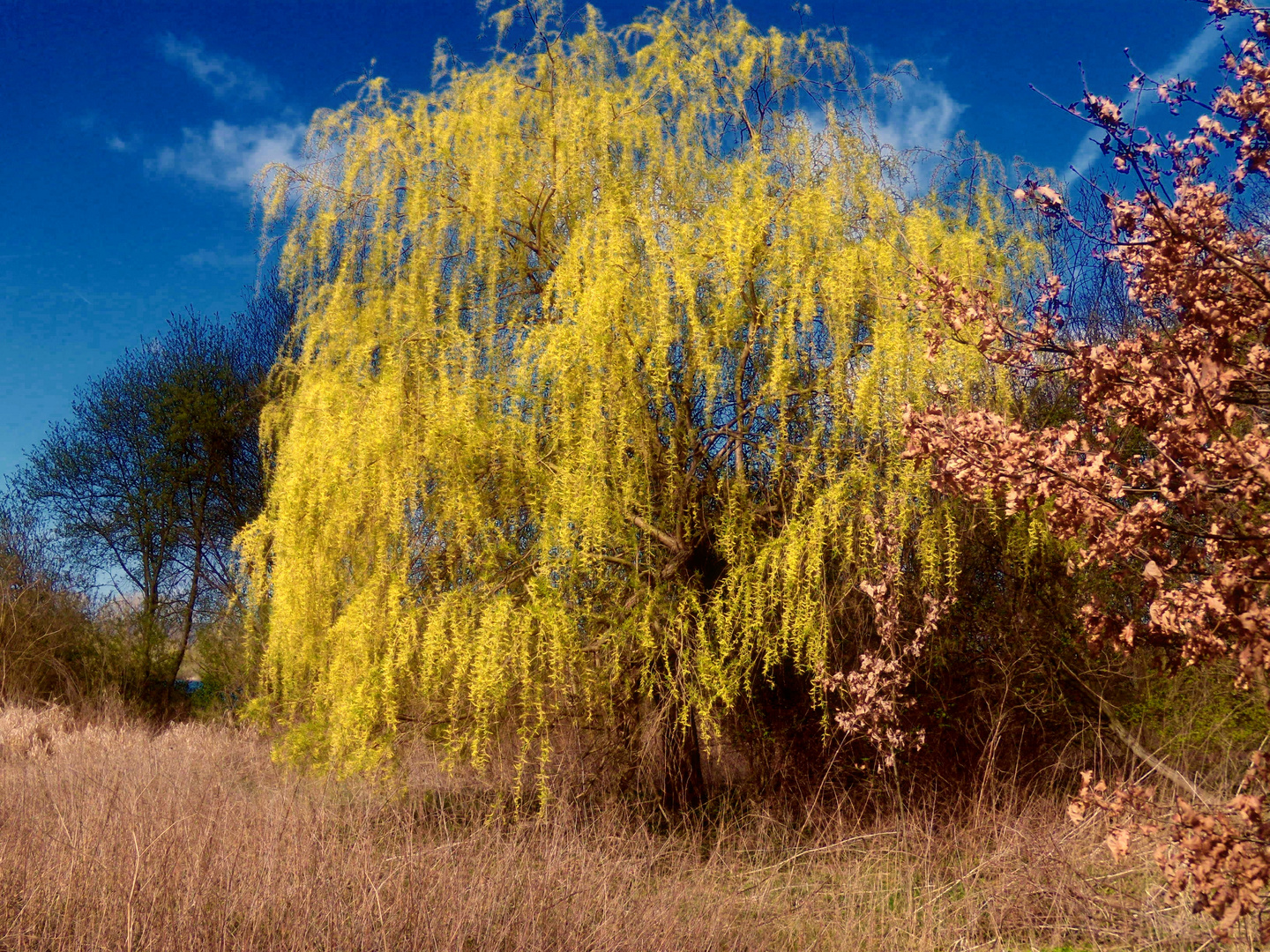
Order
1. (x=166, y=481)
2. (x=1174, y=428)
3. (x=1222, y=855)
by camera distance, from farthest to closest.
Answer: (x=166, y=481) → (x=1174, y=428) → (x=1222, y=855)

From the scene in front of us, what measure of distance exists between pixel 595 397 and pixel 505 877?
211 centimetres

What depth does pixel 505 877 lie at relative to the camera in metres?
3.68

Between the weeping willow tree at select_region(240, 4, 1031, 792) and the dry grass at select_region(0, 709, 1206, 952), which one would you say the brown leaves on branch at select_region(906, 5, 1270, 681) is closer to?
the weeping willow tree at select_region(240, 4, 1031, 792)

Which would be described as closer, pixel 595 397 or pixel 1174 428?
pixel 1174 428

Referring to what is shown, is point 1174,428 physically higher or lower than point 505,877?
higher

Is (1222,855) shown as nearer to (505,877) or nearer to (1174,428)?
(1174,428)

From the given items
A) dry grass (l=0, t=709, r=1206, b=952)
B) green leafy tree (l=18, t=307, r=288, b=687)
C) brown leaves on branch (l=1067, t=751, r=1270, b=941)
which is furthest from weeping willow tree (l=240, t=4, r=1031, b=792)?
green leafy tree (l=18, t=307, r=288, b=687)

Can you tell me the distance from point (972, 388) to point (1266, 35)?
6.68ft

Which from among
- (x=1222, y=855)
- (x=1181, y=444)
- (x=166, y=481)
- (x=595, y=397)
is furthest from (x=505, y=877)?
(x=166, y=481)

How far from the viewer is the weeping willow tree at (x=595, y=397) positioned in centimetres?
418

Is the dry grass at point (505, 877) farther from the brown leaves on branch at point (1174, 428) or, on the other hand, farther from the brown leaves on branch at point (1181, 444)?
the brown leaves on branch at point (1174, 428)

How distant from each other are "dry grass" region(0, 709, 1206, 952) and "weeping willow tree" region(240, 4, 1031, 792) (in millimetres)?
546

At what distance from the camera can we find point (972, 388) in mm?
4629

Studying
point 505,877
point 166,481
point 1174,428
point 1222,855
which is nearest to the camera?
point 1222,855
